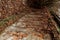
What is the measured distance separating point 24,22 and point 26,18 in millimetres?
406

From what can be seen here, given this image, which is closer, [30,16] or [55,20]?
[55,20]

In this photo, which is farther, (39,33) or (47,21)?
(47,21)

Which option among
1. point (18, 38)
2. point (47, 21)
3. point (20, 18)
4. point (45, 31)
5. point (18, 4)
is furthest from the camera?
point (18, 4)

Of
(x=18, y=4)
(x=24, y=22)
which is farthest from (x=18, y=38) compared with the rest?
(x=18, y=4)

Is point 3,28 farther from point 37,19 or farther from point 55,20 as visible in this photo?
point 55,20

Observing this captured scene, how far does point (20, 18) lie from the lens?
232 inches

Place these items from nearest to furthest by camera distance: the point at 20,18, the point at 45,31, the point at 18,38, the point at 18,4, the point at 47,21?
the point at 18,38 → the point at 45,31 → the point at 47,21 → the point at 20,18 → the point at 18,4

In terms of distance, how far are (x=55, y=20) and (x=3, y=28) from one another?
1730 mm

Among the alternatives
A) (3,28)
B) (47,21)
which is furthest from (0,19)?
(47,21)

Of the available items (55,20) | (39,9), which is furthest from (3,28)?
(39,9)

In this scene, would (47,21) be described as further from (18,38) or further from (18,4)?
(18,4)

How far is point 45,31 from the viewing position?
4.81 metres

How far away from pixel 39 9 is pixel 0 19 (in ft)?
6.37

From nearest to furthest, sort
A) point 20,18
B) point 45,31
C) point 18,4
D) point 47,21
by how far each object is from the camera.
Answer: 1. point 45,31
2. point 47,21
3. point 20,18
4. point 18,4
